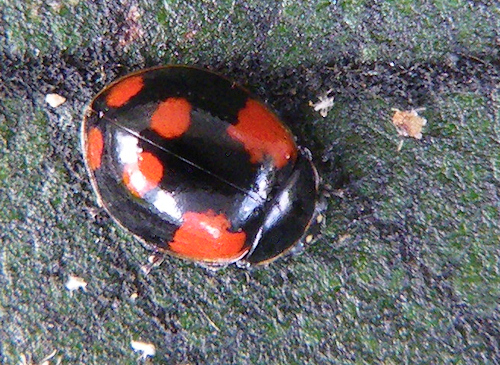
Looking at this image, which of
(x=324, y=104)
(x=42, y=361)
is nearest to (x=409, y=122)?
(x=324, y=104)

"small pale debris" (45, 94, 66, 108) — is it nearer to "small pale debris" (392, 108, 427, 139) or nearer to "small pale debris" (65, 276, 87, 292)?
"small pale debris" (65, 276, 87, 292)

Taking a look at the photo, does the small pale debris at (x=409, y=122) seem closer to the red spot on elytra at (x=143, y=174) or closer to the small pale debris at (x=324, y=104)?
the small pale debris at (x=324, y=104)

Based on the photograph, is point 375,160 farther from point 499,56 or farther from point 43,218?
point 43,218

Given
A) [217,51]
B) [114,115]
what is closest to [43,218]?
[114,115]

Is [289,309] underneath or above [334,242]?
underneath

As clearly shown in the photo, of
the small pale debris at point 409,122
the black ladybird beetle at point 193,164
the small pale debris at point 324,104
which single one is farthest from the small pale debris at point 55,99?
the small pale debris at point 409,122

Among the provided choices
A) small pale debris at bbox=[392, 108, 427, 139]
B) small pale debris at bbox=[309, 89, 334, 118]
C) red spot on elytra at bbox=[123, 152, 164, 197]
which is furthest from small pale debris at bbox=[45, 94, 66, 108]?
small pale debris at bbox=[392, 108, 427, 139]
